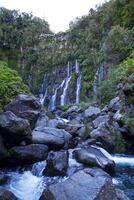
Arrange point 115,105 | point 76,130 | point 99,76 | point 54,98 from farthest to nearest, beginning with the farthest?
1. point 54,98
2. point 99,76
3. point 115,105
4. point 76,130

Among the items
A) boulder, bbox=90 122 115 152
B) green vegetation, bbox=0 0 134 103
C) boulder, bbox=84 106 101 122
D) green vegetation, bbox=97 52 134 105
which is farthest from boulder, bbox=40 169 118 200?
green vegetation, bbox=0 0 134 103

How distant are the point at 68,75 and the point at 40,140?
90.5 ft

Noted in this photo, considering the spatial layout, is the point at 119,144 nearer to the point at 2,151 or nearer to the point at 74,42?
the point at 2,151

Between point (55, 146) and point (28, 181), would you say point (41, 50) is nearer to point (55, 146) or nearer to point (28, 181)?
point (55, 146)

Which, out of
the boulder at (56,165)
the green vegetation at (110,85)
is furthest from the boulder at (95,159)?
the green vegetation at (110,85)

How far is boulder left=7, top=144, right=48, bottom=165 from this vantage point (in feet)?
46.1

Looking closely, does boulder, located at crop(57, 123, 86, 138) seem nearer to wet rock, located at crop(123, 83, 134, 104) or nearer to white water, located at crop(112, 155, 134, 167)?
wet rock, located at crop(123, 83, 134, 104)

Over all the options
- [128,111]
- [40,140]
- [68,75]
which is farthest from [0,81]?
[68,75]

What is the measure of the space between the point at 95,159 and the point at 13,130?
3.23m

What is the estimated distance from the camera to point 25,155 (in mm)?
14109

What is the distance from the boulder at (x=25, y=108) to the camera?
17.3 meters

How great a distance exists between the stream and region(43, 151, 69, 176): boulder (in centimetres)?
21

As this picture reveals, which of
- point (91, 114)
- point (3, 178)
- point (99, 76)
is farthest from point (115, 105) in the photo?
point (99, 76)

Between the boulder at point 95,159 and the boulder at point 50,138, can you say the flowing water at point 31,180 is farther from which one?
the boulder at point 50,138
